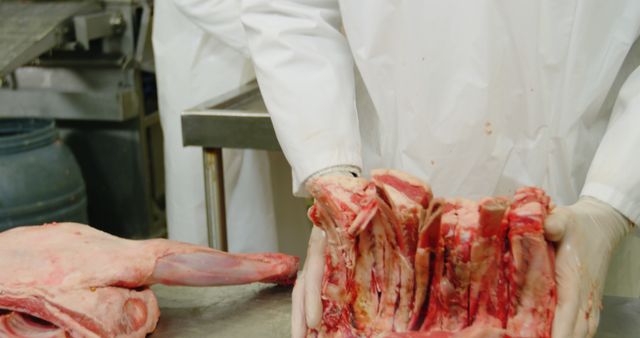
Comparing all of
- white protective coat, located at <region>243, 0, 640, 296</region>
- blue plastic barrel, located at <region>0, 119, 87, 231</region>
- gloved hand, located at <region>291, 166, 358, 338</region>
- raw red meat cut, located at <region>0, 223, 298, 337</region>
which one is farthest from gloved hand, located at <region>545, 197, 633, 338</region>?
blue plastic barrel, located at <region>0, 119, 87, 231</region>

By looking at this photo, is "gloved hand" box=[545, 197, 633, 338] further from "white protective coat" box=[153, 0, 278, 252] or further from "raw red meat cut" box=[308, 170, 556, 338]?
"white protective coat" box=[153, 0, 278, 252]

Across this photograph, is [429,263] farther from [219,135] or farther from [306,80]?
[219,135]

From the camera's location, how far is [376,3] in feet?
5.13

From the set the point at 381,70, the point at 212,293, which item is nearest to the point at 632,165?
the point at 381,70

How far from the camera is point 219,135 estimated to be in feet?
7.34

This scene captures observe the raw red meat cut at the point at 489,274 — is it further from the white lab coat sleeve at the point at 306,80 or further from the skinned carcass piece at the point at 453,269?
the white lab coat sleeve at the point at 306,80

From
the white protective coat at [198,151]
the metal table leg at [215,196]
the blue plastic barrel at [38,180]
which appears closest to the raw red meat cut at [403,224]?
the metal table leg at [215,196]

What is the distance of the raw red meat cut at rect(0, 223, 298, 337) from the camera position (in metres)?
1.41

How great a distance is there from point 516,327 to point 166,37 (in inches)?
74.1

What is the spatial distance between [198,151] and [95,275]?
136cm

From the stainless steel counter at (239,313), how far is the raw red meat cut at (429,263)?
0.64 feet

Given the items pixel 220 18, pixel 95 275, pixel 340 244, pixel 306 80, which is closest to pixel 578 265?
pixel 340 244

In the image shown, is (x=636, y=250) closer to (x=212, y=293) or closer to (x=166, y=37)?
(x=212, y=293)

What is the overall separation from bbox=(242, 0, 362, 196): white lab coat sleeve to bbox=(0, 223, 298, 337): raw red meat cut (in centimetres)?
22
